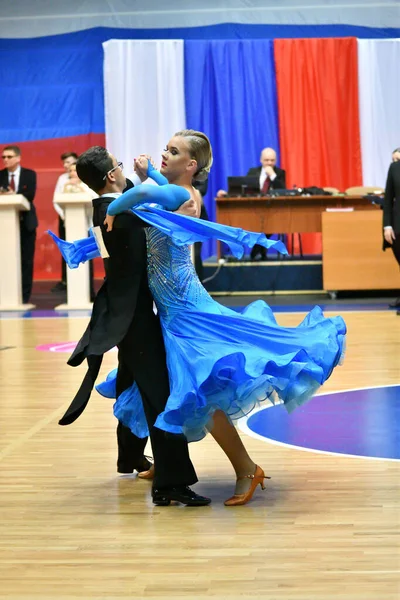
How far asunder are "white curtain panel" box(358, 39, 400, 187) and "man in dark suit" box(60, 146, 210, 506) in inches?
493

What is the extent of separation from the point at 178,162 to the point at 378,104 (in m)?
12.6

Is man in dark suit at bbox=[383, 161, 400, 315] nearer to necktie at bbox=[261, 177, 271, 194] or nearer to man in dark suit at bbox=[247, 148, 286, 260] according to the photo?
man in dark suit at bbox=[247, 148, 286, 260]

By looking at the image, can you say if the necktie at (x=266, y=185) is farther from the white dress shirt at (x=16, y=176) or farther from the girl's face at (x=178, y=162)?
the girl's face at (x=178, y=162)

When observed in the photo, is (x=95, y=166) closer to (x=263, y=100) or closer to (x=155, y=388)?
(x=155, y=388)

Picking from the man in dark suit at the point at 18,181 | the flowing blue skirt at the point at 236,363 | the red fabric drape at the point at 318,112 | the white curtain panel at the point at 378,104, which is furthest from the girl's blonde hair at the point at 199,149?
the white curtain panel at the point at 378,104

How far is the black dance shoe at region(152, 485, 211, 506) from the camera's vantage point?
13.1ft

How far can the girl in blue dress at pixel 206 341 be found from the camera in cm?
380

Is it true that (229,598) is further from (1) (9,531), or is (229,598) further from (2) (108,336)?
(2) (108,336)

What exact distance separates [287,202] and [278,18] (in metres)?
4.60

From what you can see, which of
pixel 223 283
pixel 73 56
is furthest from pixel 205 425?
pixel 73 56

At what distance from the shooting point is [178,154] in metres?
4.20

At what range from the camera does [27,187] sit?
507 inches

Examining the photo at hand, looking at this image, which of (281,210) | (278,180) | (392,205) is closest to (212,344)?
(392,205)

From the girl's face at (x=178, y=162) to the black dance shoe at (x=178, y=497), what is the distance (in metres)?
1.23
